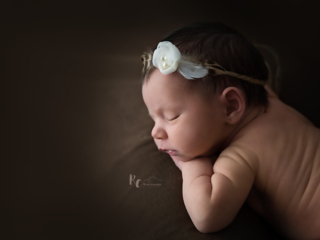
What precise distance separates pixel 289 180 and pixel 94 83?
2.67ft

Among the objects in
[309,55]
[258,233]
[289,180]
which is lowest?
[258,233]

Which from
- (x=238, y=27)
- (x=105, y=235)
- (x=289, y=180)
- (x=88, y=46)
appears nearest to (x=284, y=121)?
(x=289, y=180)

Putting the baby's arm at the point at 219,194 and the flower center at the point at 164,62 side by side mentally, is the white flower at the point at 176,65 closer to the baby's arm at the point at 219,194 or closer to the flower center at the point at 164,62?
the flower center at the point at 164,62

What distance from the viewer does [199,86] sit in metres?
0.78

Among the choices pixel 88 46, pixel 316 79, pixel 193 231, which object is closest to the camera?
pixel 193 231

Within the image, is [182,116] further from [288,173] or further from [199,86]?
[288,173]

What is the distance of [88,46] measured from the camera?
1.37 metres

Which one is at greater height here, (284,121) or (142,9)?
(142,9)

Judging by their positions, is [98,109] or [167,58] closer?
[167,58]

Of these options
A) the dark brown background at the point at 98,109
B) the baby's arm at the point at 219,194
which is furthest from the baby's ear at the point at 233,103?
the dark brown background at the point at 98,109

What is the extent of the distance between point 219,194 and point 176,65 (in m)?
0.33

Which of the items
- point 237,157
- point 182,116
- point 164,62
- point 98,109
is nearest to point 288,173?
point 237,157

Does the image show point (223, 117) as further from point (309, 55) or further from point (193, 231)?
point (309, 55)
